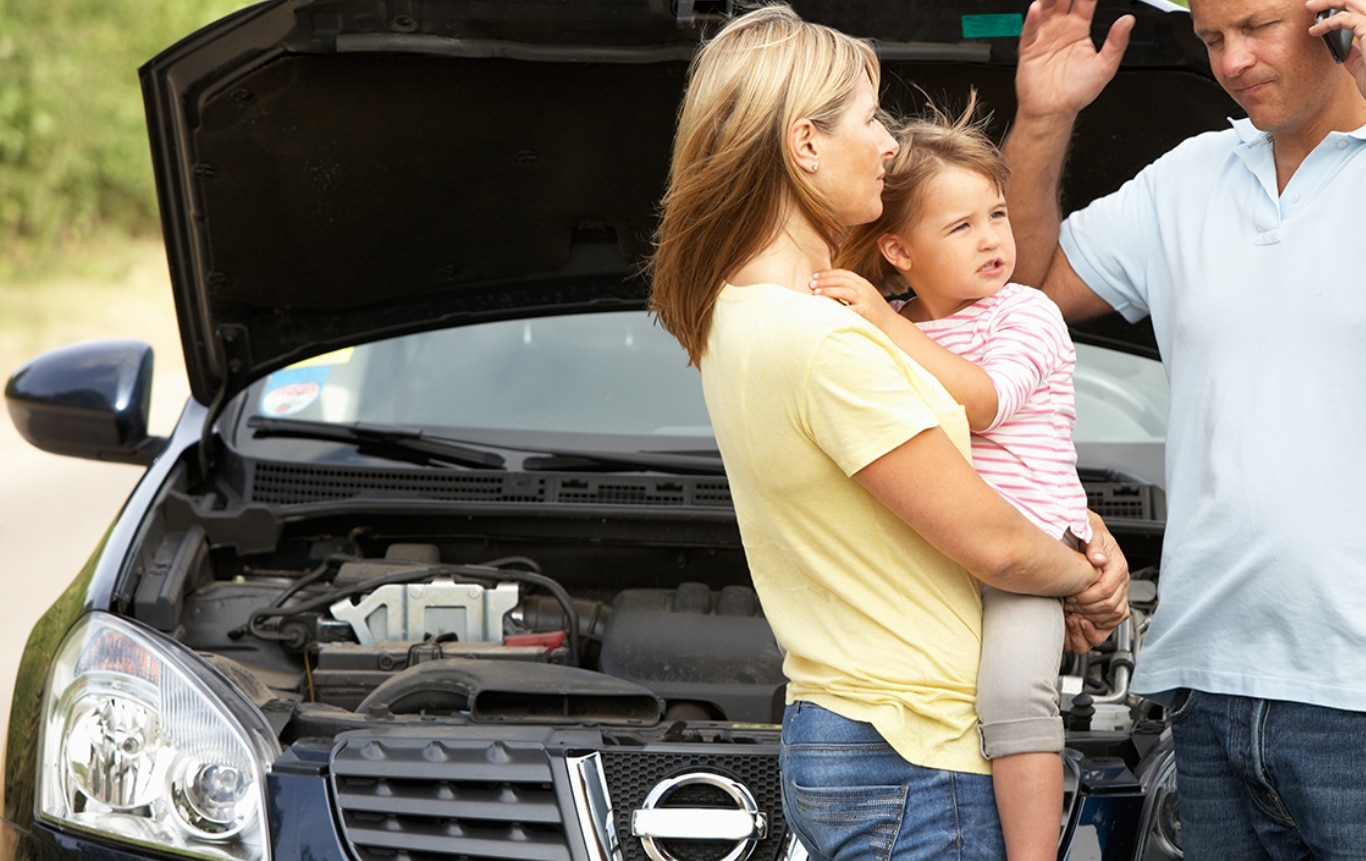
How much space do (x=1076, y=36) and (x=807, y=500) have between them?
1.05 meters

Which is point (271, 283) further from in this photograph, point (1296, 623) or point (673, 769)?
point (1296, 623)

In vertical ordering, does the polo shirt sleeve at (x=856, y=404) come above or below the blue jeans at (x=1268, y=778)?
above

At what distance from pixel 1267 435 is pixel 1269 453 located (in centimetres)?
2

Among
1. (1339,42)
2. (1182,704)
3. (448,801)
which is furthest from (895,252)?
(448,801)

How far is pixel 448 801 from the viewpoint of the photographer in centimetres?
227

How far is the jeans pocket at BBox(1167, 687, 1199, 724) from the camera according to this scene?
204cm

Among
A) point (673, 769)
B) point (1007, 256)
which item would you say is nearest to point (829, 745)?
point (673, 769)

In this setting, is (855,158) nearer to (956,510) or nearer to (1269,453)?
(956,510)

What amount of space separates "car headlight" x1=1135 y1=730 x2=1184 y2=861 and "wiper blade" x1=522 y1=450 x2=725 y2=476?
3.93 ft

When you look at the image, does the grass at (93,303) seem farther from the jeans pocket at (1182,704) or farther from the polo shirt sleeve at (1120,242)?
the jeans pocket at (1182,704)

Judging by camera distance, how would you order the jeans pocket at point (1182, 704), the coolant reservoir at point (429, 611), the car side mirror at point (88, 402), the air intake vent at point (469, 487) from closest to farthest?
the jeans pocket at point (1182, 704), the coolant reservoir at point (429, 611), the air intake vent at point (469, 487), the car side mirror at point (88, 402)

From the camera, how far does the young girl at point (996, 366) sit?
1.79 metres

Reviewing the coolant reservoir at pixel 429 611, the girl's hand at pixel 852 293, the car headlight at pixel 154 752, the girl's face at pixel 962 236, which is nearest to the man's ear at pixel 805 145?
the girl's hand at pixel 852 293

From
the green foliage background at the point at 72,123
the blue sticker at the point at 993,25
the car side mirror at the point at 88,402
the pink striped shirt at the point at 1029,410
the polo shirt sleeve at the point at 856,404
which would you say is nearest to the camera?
the polo shirt sleeve at the point at 856,404
